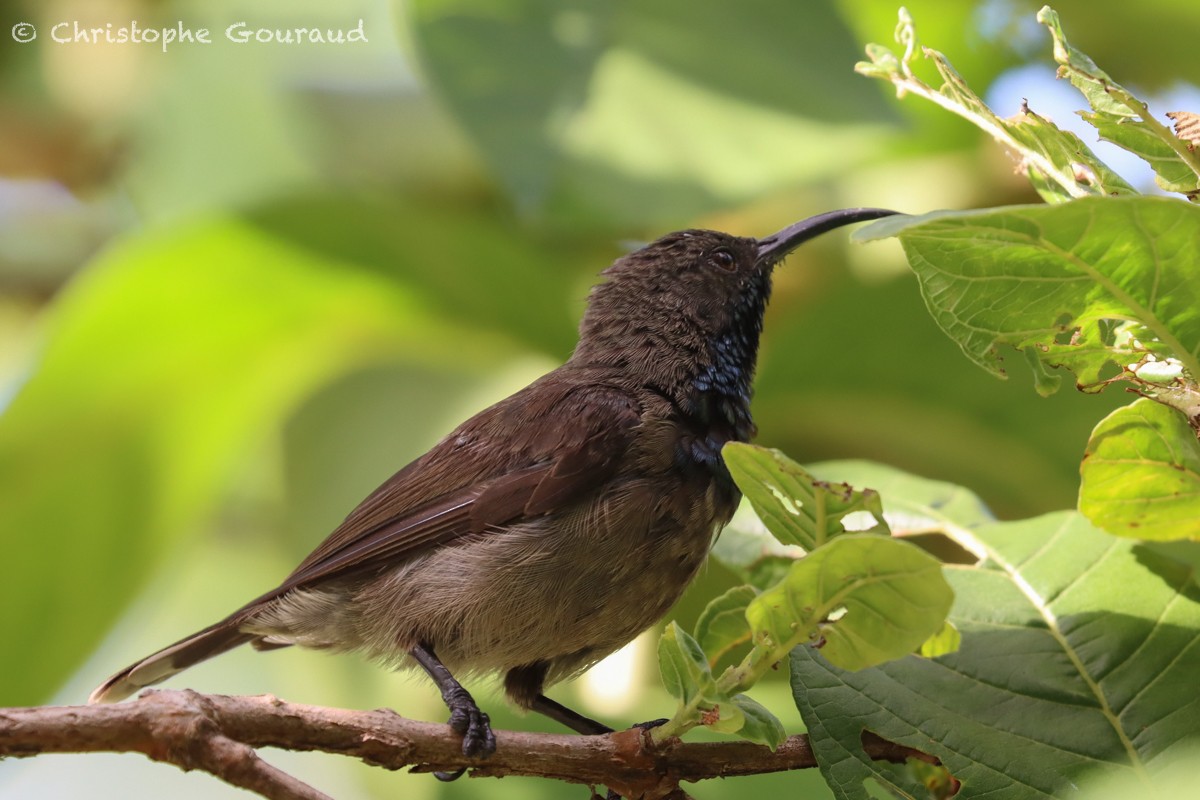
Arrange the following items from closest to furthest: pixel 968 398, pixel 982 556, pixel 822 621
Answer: pixel 822 621 → pixel 982 556 → pixel 968 398

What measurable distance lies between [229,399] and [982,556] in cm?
246

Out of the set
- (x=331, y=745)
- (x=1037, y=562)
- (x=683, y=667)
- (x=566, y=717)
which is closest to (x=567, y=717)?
(x=566, y=717)

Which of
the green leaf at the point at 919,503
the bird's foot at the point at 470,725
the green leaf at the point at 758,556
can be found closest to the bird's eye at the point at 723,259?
the green leaf at the point at 919,503

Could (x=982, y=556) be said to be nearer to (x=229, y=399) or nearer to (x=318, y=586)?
(x=318, y=586)

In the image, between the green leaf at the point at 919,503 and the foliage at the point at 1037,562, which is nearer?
the foliage at the point at 1037,562

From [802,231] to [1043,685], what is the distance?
Answer: 5.78ft

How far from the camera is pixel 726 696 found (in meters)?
1.93

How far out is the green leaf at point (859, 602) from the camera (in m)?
1.69

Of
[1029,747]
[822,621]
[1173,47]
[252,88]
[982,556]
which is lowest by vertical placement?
[1029,747]

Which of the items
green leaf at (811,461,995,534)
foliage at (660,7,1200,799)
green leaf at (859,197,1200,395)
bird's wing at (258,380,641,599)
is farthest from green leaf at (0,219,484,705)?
green leaf at (859,197,1200,395)

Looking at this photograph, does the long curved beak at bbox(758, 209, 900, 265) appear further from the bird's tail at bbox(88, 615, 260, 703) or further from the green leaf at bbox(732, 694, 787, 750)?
the bird's tail at bbox(88, 615, 260, 703)

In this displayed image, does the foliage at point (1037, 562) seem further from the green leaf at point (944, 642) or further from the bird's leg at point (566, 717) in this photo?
the bird's leg at point (566, 717)

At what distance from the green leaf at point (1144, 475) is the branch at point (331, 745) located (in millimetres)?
556

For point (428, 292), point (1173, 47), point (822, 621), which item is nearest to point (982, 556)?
point (822, 621)
